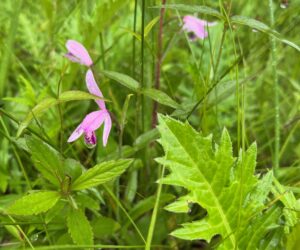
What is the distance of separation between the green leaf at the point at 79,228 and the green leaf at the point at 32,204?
0.16 feet

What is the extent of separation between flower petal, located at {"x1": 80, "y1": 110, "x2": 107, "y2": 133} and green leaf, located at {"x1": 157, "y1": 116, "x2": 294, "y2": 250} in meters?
0.11

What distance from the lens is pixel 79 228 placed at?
81 centimetres

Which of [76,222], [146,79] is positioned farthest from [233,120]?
[76,222]

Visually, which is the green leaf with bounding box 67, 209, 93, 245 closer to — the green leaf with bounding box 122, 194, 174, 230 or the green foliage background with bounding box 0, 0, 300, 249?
the green foliage background with bounding box 0, 0, 300, 249

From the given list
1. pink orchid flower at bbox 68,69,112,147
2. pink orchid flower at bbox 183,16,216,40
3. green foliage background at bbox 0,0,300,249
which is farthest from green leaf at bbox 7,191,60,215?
pink orchid flower at bbox 183,16,216,40

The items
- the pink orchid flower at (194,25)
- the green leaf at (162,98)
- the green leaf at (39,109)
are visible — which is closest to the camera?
the green leaf at (39,109)

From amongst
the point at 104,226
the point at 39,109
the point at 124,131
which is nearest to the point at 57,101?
the point at 39,109

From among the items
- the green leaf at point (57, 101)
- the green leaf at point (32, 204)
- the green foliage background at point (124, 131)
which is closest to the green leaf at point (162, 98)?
the green foliage background at point (124, 131)

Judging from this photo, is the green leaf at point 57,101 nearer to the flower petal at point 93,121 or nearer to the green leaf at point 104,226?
the flower petal at point 93,121

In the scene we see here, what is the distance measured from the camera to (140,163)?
1064 millimetres

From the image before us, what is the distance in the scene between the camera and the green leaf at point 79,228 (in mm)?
799

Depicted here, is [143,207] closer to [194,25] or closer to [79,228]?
[79,228]

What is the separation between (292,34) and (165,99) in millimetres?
1215

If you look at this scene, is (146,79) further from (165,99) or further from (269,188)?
(269,188)
